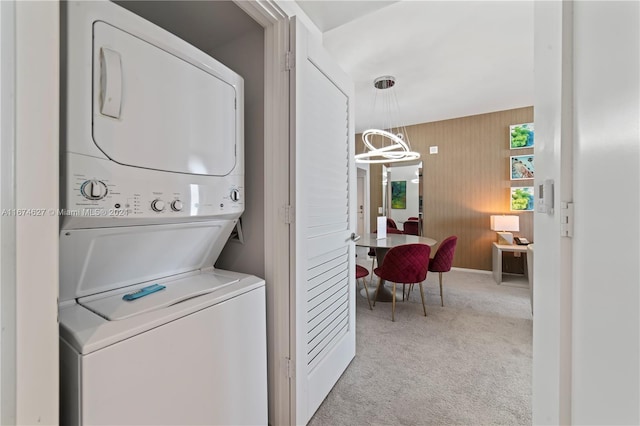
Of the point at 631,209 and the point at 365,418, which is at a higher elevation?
the point at 631,209

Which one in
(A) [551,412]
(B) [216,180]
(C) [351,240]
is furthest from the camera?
(C) [351,240]

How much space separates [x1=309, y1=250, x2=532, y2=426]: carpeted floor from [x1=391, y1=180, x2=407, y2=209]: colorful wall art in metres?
2.65

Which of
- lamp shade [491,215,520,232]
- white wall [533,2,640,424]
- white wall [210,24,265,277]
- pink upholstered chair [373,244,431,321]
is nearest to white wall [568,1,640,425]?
white wall [533,2,640,424]

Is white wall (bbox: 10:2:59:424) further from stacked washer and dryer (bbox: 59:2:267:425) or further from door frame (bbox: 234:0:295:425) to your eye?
door frame (bbox: 234:0:295:425)

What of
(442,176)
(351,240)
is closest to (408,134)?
(442,176)

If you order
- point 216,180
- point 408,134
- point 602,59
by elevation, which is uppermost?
point 408,134

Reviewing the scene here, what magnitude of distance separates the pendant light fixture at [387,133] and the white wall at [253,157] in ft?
6.34

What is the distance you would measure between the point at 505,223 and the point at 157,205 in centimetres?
468

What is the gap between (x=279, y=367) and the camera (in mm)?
1370

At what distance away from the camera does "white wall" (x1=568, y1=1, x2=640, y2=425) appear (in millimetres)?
A: 532

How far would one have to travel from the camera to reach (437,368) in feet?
6.36

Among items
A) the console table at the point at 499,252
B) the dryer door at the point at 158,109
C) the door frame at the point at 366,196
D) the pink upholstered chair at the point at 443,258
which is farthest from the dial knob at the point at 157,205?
the door frame at the point at 366,196

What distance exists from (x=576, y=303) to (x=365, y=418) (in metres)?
1.24

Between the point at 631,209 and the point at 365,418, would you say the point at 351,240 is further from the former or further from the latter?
the point at 631,209
